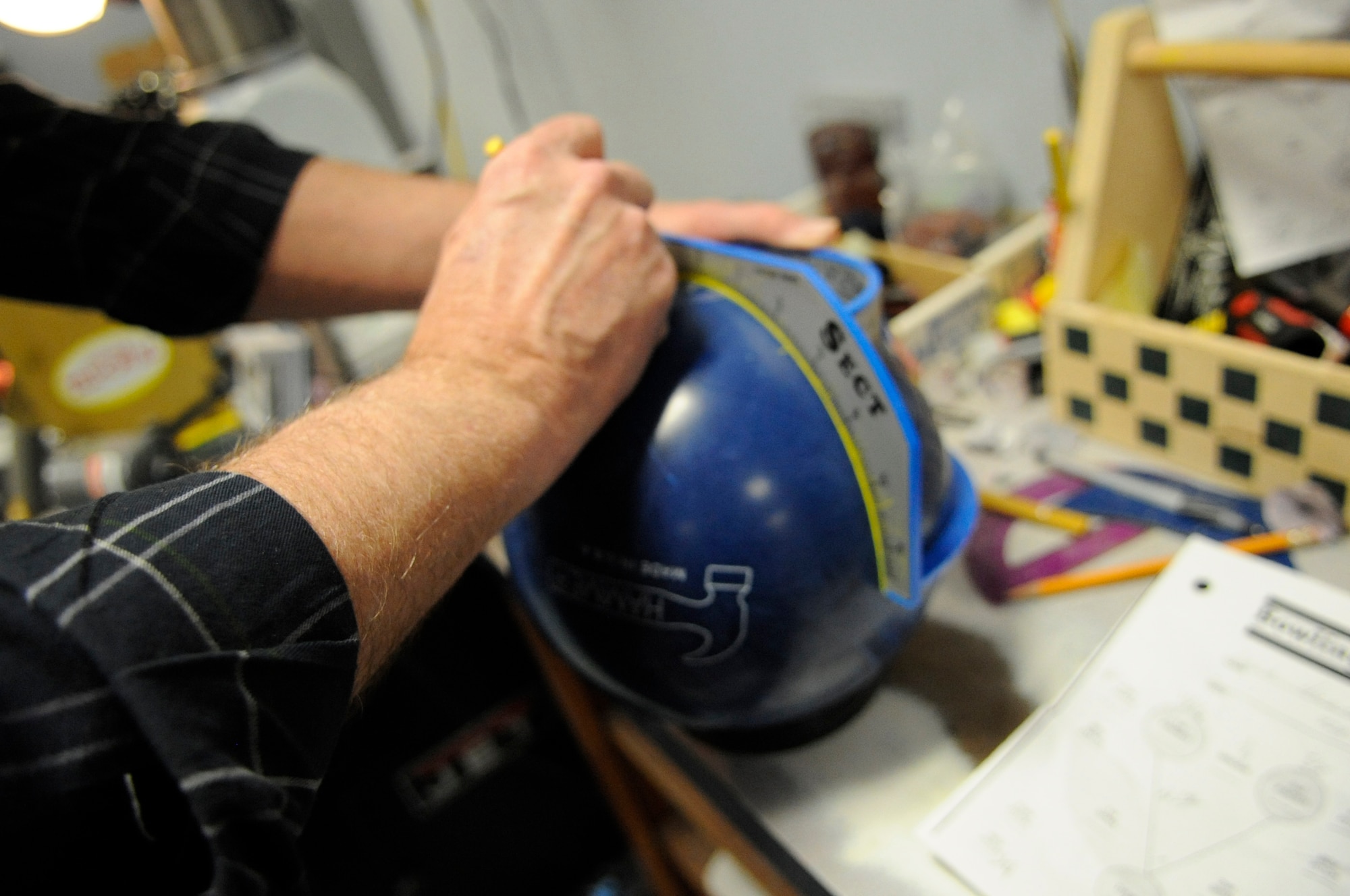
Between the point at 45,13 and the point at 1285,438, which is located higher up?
the point at 45,13

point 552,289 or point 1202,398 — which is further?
point 1202,398

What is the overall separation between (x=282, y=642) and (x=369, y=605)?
0.13 feet

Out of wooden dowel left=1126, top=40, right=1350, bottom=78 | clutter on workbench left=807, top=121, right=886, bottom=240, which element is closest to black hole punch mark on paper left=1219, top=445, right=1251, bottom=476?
wooden dowel left=1126, top=40, right=1350, bottom=78

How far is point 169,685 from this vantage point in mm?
284

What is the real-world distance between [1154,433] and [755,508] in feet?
1.29

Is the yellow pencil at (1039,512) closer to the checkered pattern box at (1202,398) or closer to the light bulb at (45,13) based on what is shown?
the checkered pattern box at (1202,398)

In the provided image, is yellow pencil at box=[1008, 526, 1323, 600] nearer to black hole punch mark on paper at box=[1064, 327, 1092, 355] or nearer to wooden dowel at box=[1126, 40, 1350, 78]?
black hole punch mark on paper at box=[1064, 327, 1092, 355]

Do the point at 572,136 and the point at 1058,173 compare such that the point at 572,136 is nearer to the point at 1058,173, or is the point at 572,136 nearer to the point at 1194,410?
the point at 1058,173

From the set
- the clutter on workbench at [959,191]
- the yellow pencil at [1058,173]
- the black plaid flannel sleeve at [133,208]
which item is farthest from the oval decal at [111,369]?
the yellow pencil at [1058,173]

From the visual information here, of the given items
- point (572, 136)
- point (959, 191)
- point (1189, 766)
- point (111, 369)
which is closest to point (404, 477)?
point (572, 136)

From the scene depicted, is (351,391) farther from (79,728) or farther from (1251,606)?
(1251,606)

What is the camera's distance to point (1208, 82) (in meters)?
0.59

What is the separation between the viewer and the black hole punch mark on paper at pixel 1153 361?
0.60 m

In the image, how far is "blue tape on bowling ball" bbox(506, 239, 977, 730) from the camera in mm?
426
